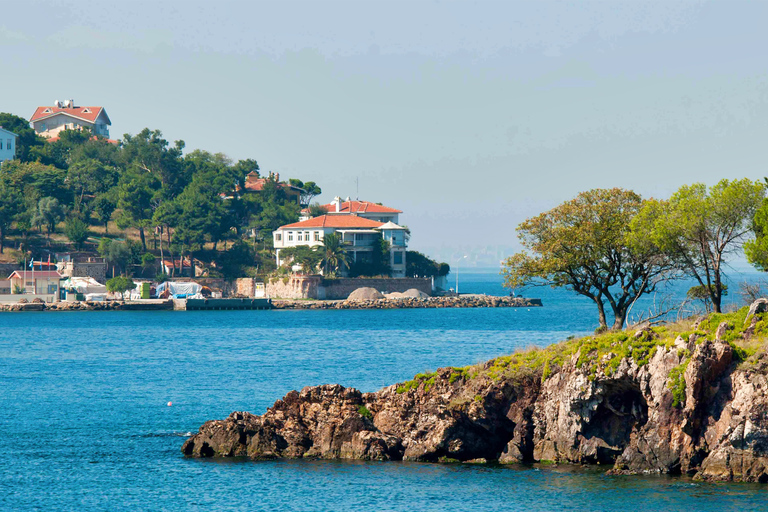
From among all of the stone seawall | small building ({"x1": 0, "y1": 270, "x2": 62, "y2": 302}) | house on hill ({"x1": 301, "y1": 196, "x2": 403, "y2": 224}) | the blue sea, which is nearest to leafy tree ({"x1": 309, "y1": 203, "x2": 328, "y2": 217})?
house on hill ({"x1": 301, "y1": 196, "x2": 403, "y2": 224})

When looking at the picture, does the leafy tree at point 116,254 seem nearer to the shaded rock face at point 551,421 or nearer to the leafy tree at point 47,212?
the leafy tree at point 47,212

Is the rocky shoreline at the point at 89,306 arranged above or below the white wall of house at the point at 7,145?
below

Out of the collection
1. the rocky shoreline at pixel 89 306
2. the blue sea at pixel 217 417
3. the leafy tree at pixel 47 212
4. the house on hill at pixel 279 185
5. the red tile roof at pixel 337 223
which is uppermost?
the house on hill at pixel 279 185

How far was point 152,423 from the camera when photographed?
43.1 m

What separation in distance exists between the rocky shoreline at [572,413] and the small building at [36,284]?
109 m


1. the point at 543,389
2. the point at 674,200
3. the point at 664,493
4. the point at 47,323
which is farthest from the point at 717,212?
the point at 47,323

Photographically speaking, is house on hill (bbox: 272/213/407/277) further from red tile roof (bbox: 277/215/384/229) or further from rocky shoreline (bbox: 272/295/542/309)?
rocky shoreline (bbox: 272/295/542/309)

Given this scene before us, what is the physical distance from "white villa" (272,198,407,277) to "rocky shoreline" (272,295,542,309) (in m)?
7.73

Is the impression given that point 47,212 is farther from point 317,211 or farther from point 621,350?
point 621,350

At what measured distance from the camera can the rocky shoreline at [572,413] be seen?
30.0 meters

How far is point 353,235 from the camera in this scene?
14862 cm

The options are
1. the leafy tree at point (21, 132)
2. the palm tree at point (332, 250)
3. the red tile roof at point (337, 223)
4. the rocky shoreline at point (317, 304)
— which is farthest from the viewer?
the leafy tree at point (21, 132)

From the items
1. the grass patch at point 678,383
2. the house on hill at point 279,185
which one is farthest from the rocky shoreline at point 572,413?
the house on hill at point 279,185

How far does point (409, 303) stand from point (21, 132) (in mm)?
80169
